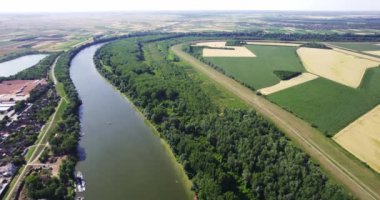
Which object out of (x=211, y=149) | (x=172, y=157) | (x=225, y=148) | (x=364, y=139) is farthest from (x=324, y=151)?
(x=172, y=157)

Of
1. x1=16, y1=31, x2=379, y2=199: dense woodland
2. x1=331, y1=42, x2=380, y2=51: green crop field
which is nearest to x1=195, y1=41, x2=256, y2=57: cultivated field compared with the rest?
x1=16, y1=31, x2=379, y2=199: dense woodland

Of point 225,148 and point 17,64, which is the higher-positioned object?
point 225,148

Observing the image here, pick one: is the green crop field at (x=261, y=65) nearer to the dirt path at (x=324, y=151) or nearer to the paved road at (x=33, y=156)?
the dirt path at (x=324, y=151)

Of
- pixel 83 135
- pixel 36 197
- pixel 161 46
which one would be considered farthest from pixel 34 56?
pixel 36 197

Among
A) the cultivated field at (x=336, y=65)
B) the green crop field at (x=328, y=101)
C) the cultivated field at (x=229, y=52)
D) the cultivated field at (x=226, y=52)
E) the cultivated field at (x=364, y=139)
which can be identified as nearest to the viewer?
the cultivated field at (x=364, y=139)

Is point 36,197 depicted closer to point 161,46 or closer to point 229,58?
point 229,58

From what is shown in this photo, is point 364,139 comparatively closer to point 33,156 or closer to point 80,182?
point 80,182

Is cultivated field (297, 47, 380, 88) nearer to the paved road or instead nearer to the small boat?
the small boat

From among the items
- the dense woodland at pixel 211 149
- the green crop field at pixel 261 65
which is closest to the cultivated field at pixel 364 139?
the dense woodland at pixel 211 149
